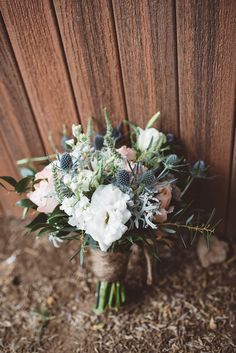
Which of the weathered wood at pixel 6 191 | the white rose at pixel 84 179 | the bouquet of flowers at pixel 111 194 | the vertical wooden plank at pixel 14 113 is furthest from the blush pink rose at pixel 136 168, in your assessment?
the weathered wood at pixel 6 191

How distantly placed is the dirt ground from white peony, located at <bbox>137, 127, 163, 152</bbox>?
511 mm

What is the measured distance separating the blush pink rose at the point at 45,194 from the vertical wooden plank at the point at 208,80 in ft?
1.49

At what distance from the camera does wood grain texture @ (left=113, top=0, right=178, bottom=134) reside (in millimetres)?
1012

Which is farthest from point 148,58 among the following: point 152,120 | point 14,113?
point 14,113

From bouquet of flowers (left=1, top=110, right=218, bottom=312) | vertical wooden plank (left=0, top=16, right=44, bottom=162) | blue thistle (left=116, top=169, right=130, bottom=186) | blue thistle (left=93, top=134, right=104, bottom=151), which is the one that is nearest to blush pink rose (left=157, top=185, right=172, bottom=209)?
bouquet of flowers (left=1, top=110, right=218, bottom=312)

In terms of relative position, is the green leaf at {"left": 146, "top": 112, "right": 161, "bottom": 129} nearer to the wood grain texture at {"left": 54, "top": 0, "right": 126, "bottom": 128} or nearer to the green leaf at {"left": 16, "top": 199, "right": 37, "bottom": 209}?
the wood grain texture at {"left": 54, "top": 0, "right": 126, "bottom": 128}

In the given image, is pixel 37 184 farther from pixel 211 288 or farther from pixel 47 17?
pixel 211 288

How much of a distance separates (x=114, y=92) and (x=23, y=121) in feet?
1.12

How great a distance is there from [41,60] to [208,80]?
496 mm

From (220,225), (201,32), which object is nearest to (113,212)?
(201,32)

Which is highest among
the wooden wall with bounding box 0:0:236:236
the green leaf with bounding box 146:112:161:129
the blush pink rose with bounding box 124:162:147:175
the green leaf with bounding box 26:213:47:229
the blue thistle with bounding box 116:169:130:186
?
the wooden wall with bounding box 0:0:236:236

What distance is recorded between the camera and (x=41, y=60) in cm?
116

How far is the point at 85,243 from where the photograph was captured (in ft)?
3.69

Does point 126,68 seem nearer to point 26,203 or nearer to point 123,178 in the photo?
point 123,178
